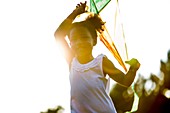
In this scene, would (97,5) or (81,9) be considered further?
(97,5)

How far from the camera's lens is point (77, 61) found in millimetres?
2551

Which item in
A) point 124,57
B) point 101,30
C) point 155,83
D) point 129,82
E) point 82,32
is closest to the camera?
point 129,82

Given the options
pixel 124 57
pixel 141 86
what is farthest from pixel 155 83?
pixel 124 57

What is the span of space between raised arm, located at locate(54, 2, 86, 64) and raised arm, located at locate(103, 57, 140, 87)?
13.9 inches

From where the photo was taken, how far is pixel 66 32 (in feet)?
8.74

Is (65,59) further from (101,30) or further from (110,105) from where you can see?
(110,105)

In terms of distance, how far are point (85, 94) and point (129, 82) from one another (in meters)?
0.31

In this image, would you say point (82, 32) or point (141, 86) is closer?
point (82, 32)

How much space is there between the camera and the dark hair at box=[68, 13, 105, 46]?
2561mm

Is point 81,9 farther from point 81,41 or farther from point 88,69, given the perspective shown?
point 88,69

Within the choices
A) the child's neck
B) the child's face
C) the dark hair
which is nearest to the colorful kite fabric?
the dark hair

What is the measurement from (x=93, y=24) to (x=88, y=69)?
15.0 inches

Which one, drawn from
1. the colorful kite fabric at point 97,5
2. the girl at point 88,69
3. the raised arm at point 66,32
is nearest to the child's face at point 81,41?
the girl at point 88,69

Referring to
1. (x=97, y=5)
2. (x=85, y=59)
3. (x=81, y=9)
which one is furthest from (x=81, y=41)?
(x=97, y=5)
